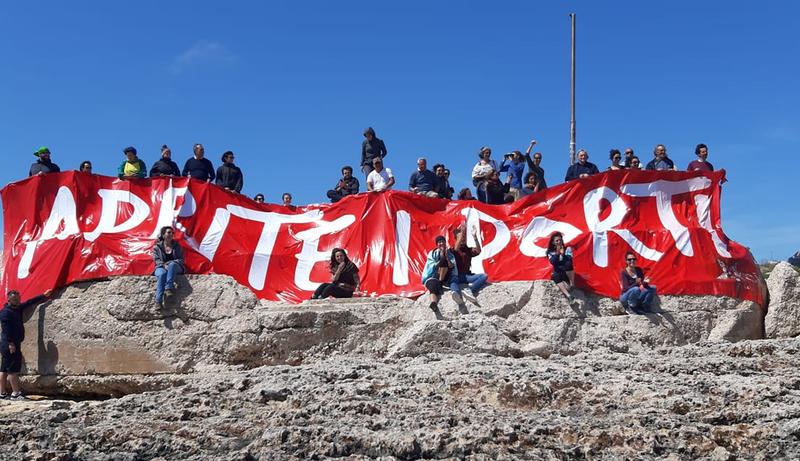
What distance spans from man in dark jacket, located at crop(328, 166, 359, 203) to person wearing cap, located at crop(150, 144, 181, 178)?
236cm

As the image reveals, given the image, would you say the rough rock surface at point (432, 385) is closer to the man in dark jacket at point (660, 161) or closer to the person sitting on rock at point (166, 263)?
the person sitting on rock at point (166, 263)

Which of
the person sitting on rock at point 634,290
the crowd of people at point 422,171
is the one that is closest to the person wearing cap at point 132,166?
the crowd of people at point 422,171

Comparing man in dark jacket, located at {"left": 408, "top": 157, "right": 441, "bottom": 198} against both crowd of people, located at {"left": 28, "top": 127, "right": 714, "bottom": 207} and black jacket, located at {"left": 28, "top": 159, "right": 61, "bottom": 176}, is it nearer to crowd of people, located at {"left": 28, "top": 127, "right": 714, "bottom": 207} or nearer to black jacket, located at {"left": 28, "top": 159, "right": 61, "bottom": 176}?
crowd of people, located at {"left": 28, "top": 127, "right": 714, "bottom": 207}

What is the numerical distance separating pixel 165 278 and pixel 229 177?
7.94 feet

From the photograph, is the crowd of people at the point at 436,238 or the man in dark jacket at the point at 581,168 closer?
the crowd of people at the point at 436,238

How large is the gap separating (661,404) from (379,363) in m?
2.53

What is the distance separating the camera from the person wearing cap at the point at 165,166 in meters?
12.5

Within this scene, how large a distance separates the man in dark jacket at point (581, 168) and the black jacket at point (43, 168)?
7449 mm

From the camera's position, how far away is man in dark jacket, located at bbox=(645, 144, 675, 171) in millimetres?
11781

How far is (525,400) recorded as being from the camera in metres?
5.85

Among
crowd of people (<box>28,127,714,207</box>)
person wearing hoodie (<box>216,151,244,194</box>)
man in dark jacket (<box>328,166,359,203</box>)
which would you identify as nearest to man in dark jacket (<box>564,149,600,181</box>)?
crowd of people (<box>28,127,714,207</box>)

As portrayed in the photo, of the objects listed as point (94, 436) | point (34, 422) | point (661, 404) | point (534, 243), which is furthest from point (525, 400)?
point (534, 243)

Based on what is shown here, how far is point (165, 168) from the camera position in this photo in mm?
12539

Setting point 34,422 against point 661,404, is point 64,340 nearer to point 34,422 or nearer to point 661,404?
point 34,422
